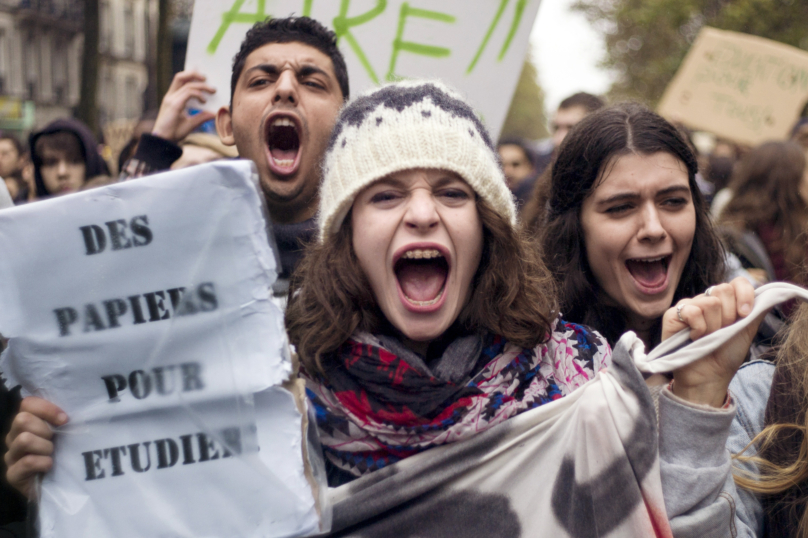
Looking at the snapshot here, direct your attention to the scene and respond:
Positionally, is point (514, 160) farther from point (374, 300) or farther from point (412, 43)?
point (374, 300)

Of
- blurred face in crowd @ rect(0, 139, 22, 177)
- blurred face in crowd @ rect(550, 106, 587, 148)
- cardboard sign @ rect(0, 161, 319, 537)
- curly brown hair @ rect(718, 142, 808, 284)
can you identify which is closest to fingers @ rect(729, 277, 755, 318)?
cardboard sign @ rect(0, 161, 319, 537)

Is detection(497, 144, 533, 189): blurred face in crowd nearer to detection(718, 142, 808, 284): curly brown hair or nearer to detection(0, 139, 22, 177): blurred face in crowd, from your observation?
detection(718, 142, 808, 284): curly brown hair

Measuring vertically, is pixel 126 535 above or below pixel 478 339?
below

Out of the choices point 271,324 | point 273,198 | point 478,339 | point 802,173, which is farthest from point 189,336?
point 802,173

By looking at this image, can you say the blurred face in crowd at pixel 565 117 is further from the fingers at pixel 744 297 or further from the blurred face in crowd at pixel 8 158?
the blurred face in crowd at pixel 8 158

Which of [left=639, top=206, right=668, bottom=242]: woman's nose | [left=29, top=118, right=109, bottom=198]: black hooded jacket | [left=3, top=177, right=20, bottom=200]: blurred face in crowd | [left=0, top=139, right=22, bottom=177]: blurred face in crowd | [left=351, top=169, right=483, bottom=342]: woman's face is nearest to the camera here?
[left=351, top=169, right=483, bottom=342]: woman's face

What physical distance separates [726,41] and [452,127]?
5795 millimetres

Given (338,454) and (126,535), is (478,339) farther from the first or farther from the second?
(126,535)

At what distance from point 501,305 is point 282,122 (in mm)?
1091

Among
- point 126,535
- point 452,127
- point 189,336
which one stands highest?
point 452,127

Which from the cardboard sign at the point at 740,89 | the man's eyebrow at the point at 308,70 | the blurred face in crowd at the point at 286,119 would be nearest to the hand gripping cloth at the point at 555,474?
the blurred face in crowd at the point at 286,119

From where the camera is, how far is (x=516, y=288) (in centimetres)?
192

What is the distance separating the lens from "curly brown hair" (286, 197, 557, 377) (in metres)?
1.85

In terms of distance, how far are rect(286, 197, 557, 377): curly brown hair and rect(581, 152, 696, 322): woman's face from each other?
1.41 feet
